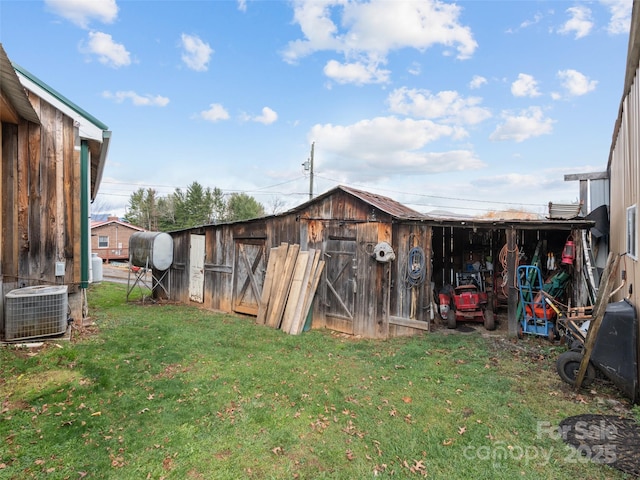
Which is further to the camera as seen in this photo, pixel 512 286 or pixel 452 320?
pixel 452 320

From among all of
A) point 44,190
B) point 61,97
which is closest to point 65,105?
point 61,97

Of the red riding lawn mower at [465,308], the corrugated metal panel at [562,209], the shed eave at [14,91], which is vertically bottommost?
the red riding lawn mower at [465,308]

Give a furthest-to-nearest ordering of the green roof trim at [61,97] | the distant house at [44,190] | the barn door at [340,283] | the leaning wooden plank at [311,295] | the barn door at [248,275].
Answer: the barn door at [248,275] → the barn door at [340,283] → the leaning wooden plank at [311,295] → the green roof trim at [61,97] → the distant house at [44,190]

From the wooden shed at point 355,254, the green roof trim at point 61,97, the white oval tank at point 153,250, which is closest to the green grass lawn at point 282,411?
the wooden shed at point 355,254

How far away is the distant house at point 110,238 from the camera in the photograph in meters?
29.1

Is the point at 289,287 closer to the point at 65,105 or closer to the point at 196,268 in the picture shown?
the point at 196,268

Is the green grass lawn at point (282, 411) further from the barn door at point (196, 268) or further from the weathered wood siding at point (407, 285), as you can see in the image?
the barn door at point (196, 268)

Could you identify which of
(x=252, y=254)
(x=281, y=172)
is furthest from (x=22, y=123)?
(x=281, y=172)

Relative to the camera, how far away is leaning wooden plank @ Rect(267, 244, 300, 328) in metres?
7.60

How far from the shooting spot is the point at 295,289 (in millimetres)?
7582

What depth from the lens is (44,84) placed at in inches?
216

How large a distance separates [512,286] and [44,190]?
29.8ft

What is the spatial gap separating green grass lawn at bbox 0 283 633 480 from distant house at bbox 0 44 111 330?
1.29 metres

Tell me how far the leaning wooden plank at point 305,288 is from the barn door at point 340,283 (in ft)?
0.90
